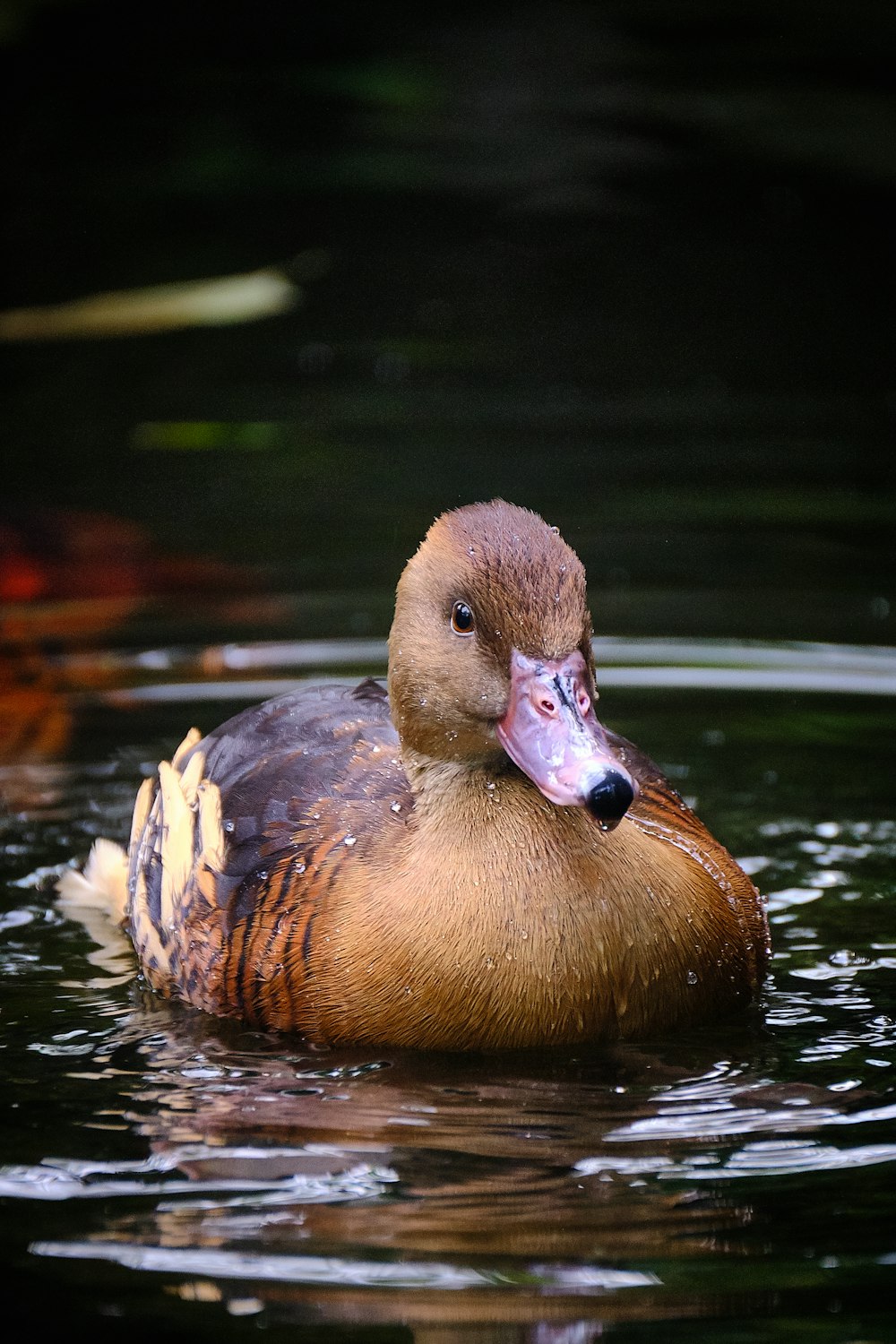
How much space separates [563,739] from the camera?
4.71 meters

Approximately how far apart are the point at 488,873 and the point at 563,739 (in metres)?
0.47

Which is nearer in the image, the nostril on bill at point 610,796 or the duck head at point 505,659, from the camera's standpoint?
the nostril on bill at point 610,796

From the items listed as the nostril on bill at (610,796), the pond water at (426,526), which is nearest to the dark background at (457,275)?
the pond water at (426,526)

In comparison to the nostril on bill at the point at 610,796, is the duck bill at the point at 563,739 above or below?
above

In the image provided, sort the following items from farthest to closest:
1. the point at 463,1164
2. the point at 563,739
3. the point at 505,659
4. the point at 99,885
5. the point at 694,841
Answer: the point at 99,885 < the point at 694,841 < the point at 505,659 < the point at 563,739 < the point at 463,1164

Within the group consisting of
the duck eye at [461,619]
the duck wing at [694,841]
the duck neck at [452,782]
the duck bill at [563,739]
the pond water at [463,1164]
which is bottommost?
the pond water at [463,1164]

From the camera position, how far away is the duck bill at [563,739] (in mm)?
4594

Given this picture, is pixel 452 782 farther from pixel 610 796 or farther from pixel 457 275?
pixel 457 275

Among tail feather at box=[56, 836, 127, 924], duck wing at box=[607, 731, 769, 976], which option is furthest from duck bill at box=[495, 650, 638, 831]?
tail feather at box=[56, 836, 127, 924]

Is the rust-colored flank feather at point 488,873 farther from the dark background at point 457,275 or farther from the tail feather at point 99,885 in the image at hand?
the dark background at point 457,275

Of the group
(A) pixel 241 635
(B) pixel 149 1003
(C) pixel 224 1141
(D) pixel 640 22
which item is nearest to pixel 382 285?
(D) pixel 640 22

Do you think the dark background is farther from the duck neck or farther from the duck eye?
the duck eye

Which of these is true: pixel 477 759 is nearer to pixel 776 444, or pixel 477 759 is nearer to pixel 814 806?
pixel 814 806

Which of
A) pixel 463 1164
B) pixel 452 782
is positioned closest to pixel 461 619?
pixel 452 782
